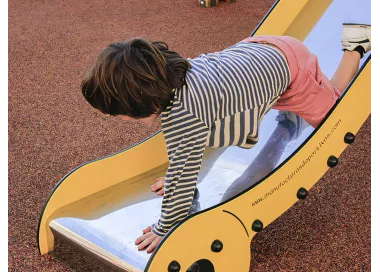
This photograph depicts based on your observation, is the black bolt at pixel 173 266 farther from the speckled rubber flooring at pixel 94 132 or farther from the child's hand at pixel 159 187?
the child's hand at pixel 159 187

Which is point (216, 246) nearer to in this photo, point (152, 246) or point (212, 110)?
point (152, 246)

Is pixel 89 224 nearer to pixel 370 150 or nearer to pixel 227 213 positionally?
pixel 227 213

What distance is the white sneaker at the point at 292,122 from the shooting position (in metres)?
1.45

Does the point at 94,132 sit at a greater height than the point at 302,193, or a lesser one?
lesser

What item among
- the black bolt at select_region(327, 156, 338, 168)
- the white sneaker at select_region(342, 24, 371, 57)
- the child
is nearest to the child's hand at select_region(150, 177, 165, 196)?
the child

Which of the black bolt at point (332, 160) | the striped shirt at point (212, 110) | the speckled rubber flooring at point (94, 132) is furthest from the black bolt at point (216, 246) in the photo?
the black bolt at point (332, 160)

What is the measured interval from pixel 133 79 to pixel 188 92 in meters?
0.12

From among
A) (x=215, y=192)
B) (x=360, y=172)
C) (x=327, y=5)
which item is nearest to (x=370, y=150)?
(x=360, y=172)

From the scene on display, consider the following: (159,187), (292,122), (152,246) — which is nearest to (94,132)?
(159,187)

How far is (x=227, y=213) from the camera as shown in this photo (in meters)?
1.14

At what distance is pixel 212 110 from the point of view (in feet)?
3.66

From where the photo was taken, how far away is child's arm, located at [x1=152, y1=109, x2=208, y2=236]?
109 centimetres

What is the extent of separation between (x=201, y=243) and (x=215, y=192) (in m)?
0.25

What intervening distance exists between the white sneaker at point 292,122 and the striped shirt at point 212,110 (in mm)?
213
